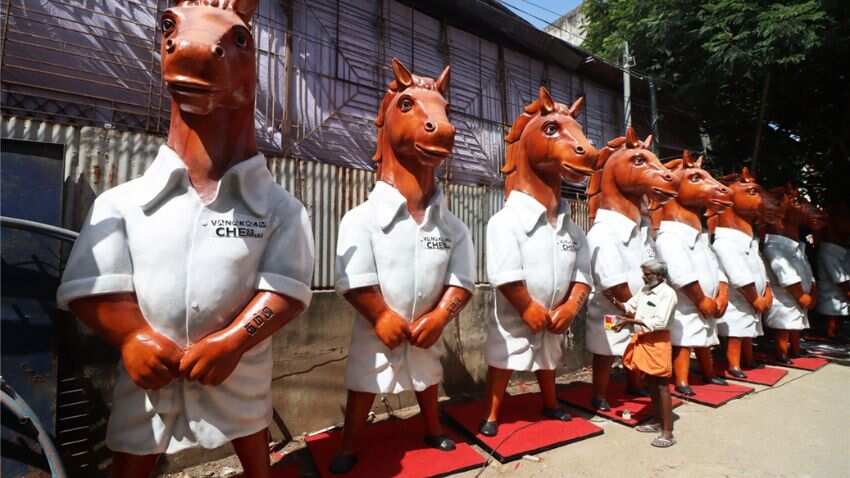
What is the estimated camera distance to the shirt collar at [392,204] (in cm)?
271

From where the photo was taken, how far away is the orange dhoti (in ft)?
10.1

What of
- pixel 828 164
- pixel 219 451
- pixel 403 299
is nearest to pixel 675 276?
pixel 403 299

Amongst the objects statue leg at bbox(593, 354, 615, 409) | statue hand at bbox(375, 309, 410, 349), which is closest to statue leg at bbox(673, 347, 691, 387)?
statue leg at bbox(593, 354, 615, 409)

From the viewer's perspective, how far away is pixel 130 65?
3627 mm

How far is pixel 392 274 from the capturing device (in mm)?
2672

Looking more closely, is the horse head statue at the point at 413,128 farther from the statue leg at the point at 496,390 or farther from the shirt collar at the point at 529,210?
the statue leg at the point at 496,390

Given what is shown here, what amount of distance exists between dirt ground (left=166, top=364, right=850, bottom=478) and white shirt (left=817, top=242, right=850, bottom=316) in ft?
11.5

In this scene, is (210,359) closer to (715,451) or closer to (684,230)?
(715,451)

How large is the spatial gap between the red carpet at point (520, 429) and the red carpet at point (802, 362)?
12.5ft

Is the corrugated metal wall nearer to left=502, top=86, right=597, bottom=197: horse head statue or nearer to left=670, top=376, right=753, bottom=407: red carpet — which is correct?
left=502, top=86, right=597, bottom=197: horse head statue

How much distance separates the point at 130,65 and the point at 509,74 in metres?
4.87

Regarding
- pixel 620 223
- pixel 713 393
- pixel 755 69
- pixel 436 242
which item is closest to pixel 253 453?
pixel 436 242

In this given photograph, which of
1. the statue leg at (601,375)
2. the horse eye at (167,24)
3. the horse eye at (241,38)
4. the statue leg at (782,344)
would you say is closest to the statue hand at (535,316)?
the statue leg at (601,375)

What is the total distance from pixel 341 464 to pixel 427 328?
928mm
